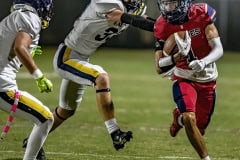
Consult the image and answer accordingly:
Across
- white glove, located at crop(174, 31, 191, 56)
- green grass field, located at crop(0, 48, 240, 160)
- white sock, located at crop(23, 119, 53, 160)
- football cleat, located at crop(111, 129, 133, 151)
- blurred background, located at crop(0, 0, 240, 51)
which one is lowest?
blurred background, located at crop(0, 0, 240, 51)

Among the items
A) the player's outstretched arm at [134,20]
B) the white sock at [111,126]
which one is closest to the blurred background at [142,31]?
the player's outstretched arm at [134,20]

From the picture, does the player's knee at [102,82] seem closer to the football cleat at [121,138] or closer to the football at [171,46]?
the football cleat at [121,138]

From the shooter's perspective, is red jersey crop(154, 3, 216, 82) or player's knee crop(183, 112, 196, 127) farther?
red jersey crop(154, 3, 216, 82)


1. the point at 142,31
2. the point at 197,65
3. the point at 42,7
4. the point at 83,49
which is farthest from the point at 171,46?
the point at 142,31

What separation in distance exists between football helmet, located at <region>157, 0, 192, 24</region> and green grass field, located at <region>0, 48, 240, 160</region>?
1.42m

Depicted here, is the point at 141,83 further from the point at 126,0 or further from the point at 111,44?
the point at 111,44

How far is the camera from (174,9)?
6949mm

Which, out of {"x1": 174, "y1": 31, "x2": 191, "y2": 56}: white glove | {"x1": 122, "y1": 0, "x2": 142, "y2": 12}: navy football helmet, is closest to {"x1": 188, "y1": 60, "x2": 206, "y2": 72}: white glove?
{"x1": 174, "y1": 31, "x2": 191, "y2": 56}: white glove

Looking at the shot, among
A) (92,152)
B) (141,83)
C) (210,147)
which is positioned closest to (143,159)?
(92,152)

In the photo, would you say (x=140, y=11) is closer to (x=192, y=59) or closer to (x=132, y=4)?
(x=132, y=4)

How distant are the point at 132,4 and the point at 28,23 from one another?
5.73 feet

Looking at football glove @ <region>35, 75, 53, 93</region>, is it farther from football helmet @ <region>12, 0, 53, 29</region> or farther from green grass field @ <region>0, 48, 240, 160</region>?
green grass field @ <region>0, 48, 240, 160</region>

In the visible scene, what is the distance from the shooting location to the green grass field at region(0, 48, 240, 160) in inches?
307

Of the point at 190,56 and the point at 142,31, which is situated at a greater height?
the point at 190,56
